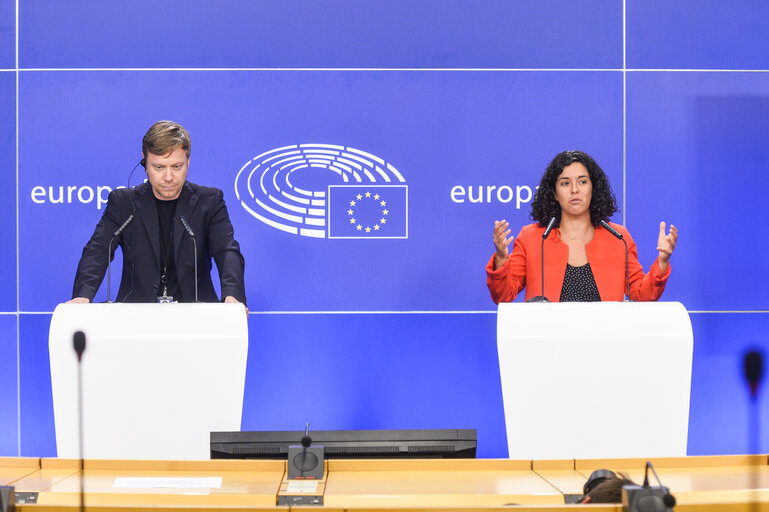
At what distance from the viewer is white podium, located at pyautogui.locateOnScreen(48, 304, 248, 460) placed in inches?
90.6

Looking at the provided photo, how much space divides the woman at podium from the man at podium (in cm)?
109

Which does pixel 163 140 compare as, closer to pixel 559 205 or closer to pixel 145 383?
pixel 145 383

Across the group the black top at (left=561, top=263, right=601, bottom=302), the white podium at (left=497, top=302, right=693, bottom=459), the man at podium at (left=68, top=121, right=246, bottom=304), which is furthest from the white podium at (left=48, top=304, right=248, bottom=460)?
the black top at (left=561, top=263, right=601, bottom=302)

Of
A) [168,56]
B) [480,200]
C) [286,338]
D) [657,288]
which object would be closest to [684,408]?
[657,288]

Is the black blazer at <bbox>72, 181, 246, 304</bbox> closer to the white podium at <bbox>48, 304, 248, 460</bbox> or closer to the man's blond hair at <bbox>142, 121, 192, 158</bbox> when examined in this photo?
the man's blond hair at <bbox>142, 121, 192, 158</bbox>

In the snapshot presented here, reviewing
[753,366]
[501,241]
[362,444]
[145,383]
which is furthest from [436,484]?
[501,241]

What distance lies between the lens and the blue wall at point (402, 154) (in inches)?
166

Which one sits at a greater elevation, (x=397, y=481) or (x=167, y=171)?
(x=167, y=171)

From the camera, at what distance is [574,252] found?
10.3 feet

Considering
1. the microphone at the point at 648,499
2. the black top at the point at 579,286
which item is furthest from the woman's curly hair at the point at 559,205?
the microphone at the point at 648,499

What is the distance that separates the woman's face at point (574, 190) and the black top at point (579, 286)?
0.26 meters

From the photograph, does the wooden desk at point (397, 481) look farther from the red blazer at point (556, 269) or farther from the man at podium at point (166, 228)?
the man at podium at point (166, 228)

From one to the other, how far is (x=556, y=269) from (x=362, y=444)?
5.15 feet

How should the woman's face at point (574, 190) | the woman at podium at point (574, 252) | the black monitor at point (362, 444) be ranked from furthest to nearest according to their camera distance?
the woman's face at point (574, 190)
the woman at podium at point (574, 252)
the black monitor at point (362, 444)
